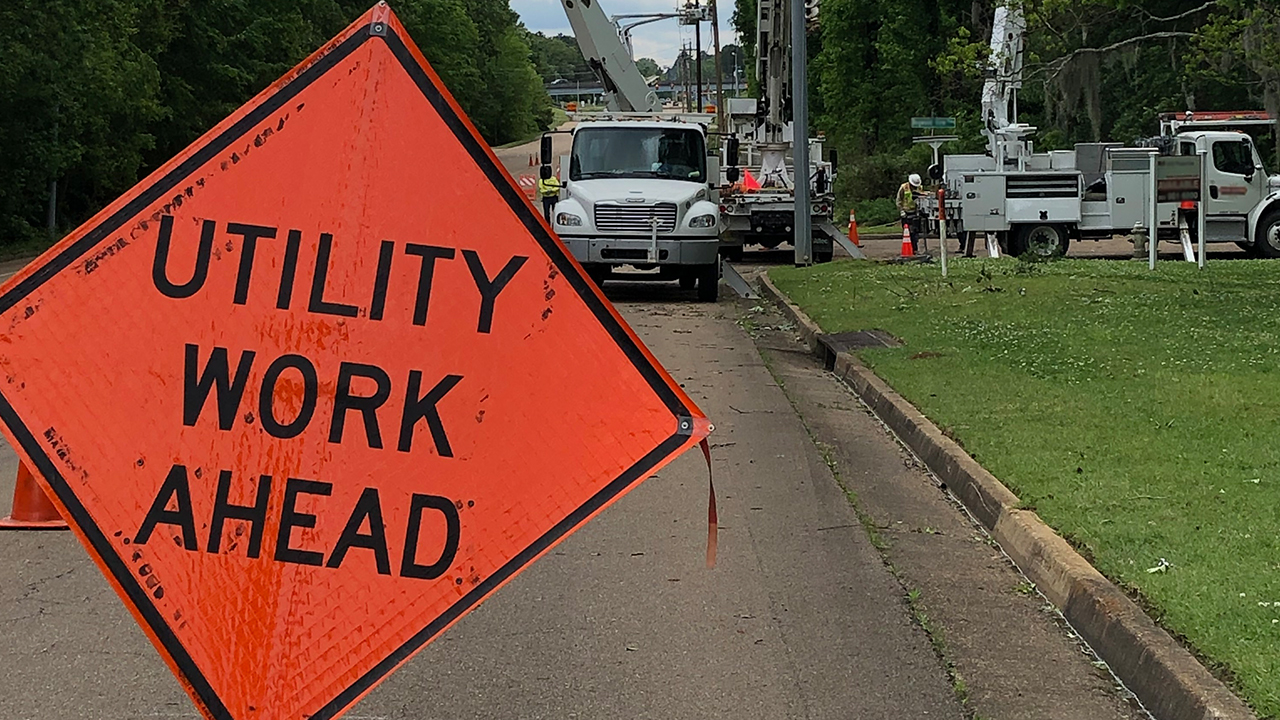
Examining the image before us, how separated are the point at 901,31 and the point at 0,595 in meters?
46.0

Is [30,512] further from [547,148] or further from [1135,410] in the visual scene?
[547,148]

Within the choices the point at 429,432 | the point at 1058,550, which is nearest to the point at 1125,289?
the point at 1058,550

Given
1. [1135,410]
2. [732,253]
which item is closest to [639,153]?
[732,253]

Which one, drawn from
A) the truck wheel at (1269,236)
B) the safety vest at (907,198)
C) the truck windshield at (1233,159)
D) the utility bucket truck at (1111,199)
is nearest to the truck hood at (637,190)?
the safety vest at (907,198)

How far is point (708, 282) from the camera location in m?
22.4

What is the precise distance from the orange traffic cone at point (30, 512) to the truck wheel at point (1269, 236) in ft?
83.1

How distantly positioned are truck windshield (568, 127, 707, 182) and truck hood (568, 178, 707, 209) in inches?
10.5

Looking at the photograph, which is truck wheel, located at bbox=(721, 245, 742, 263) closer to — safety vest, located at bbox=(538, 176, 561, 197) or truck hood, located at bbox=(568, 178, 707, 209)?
safety vest, located at bbox=(538, 176, 561, 197)

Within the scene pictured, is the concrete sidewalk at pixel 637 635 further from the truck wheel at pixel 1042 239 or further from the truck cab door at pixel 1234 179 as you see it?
the truck cab door at pixel 1234 179

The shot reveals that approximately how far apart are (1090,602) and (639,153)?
17421 mm

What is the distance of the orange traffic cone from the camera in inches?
319

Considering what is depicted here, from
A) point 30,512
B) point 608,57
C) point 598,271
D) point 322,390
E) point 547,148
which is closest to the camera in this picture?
point 322,390

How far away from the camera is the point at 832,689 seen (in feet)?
18.3

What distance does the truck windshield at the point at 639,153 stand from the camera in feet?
74.9
